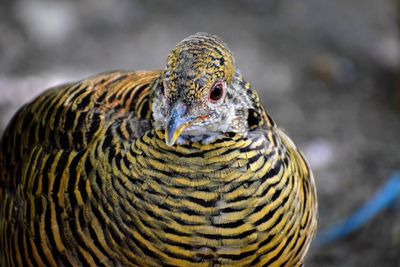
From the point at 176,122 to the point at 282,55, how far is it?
4828mm

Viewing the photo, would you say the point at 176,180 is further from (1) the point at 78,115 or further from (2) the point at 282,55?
(2) the point at 282,55

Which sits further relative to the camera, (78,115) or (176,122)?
(78,115)

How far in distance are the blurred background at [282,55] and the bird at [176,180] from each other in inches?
117

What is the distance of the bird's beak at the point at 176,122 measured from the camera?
2.54m

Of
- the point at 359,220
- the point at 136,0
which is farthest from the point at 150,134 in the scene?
the point at 136,0

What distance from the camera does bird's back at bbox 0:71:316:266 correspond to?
9.21ft

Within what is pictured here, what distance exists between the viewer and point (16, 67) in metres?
7.04

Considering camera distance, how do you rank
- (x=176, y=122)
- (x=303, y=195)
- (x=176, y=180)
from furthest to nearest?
(x=303, y=195), (x=176, y=180), (x=176, y=122)

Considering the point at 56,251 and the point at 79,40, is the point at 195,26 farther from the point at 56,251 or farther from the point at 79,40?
the point at 56,251

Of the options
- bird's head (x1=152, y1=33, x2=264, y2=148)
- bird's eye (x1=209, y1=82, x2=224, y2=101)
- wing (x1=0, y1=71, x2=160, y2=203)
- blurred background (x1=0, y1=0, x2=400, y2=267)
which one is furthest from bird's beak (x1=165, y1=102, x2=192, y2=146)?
blurred background (x1=0, y1=0, x2=400, y2=267)

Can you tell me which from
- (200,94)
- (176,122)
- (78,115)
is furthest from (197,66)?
(78,115)

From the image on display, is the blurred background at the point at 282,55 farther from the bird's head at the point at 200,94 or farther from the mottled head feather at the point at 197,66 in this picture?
the mottled head feather at the point at 197,66

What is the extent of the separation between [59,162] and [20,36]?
4584mm

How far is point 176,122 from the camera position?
254 cm
